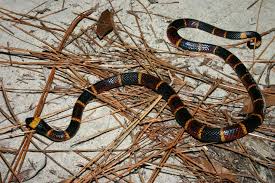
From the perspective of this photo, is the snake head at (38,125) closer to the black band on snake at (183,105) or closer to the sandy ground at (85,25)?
the black band on snake at (183,105)

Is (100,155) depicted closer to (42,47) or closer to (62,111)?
(62,111)

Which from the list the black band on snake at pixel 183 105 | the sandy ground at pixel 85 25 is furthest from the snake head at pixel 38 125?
the sandy ground at pixel 85 25

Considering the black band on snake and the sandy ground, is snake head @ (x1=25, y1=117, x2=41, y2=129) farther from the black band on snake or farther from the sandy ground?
the sandy ground

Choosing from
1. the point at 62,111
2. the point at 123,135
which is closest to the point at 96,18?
the point at 62,111

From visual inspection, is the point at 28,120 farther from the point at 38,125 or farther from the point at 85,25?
the point at 85,25

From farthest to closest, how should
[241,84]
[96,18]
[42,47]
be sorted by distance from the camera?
[96,18] → [42,47] → [241,84]
